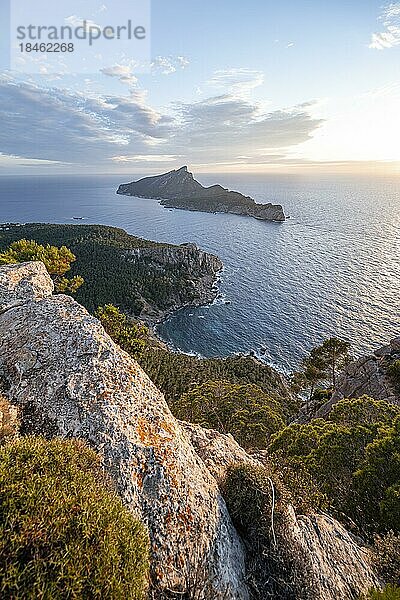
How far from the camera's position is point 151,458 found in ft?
27.3

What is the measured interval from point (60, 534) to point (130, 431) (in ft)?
11.5

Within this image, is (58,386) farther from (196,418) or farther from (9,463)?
(196,418)

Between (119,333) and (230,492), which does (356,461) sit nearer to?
(230,492)

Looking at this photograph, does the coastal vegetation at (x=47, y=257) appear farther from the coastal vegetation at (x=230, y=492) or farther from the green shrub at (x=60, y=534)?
the green shrub at (x=60, y=534)

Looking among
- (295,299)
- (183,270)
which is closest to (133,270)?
(183,270)

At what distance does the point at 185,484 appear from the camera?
8.48 m

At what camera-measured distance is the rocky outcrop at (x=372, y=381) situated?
3026cm

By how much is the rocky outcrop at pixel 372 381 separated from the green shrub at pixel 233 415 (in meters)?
6.49

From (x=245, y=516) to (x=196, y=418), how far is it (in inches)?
689

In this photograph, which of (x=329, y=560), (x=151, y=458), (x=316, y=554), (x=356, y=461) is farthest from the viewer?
(x=356, y=461)

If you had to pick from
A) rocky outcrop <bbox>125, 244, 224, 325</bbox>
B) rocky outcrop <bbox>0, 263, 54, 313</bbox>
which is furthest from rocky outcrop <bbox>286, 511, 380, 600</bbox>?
rocky outcrop <bbox>125, 244, 224, 325</bbox>

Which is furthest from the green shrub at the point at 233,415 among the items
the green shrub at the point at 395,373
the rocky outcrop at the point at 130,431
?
the rocky outcrop at the point at 130,431

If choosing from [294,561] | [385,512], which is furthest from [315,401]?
[294,561]

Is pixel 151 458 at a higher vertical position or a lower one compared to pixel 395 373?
higher
